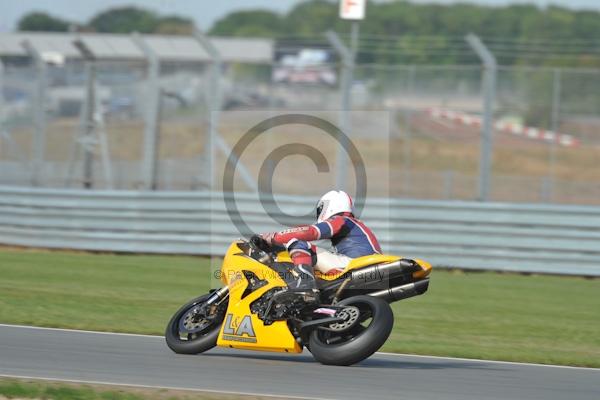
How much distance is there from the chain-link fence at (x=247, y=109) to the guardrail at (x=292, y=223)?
1420 millimetres

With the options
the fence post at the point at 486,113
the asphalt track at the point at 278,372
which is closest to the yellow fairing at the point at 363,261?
the asphalt track at the point at 278,372

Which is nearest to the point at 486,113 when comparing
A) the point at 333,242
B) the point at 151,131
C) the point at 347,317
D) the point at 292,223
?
the point at 292,223

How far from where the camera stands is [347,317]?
8086 millimetres

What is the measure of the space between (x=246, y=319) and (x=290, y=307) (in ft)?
1.24

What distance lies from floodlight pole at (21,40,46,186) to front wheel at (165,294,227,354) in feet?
39.8

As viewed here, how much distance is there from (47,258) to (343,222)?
9.13 m

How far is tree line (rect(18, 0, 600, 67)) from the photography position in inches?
1695

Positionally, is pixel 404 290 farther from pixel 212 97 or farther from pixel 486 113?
pixel 212 97

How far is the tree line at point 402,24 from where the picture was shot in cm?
4304

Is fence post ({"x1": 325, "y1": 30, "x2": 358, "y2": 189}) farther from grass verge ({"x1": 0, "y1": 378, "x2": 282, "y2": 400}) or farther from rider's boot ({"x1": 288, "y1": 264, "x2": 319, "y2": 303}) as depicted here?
grass verge ({"x1": 0, "y1": 378, "x2": 282, "y2": 400})

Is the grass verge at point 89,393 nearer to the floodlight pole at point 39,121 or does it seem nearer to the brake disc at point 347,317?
the brake disc at point 347,317

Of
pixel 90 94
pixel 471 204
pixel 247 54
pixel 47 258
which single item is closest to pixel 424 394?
pixel 471 204

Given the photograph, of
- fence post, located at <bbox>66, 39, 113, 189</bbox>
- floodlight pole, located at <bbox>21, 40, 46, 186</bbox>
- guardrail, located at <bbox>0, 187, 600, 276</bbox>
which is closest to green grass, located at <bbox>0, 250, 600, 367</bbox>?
guardrail, located at <bbox>0, 187, 600, 276</bbox>

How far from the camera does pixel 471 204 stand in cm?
1656
